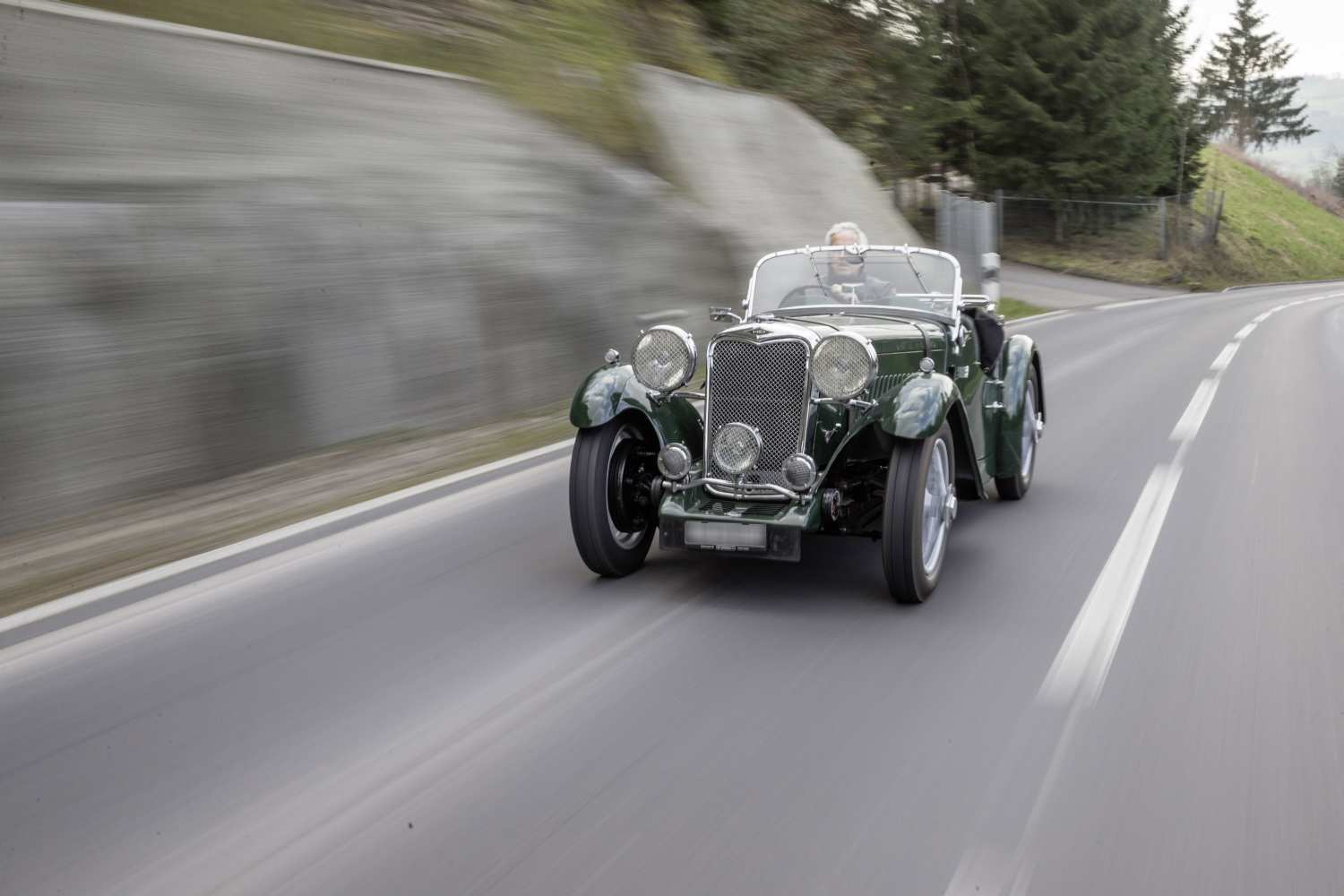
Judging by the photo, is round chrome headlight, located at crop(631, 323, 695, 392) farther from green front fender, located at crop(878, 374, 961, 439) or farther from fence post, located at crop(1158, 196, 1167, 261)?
fence post, located at crop(1158, 196, 1167, 261)

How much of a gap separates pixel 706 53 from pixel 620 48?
5021 mm

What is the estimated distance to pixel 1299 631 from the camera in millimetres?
5031

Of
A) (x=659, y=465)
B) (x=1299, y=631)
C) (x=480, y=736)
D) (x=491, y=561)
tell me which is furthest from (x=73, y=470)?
(x=1299, y=631)

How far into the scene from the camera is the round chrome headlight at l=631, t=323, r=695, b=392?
5.84 meters

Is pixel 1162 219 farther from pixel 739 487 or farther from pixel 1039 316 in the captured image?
pixel 739 487

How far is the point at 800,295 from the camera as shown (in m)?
6.84

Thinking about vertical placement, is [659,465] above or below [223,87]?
below

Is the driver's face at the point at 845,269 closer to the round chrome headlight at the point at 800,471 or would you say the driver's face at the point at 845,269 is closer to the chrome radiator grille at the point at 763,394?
the chrome radiator grille at the point at 763,394

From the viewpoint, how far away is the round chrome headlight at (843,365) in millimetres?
5449

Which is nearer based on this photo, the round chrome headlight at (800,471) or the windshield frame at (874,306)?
the round chrome headlight at (800,471)

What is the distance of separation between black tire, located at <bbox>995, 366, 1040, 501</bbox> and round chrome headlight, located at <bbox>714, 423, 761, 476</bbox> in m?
2.41

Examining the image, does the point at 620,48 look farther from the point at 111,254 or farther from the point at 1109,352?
the point at 111,254

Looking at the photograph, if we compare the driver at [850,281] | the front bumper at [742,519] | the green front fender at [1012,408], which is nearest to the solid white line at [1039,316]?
the green front fender at [1012,408]

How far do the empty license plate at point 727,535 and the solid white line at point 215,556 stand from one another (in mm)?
2423
